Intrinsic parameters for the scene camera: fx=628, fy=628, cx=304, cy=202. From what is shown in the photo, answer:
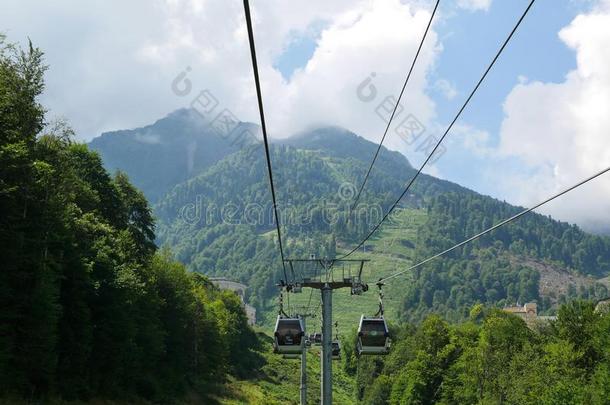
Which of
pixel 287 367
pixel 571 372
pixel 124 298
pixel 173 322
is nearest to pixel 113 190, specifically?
pixel 173 322

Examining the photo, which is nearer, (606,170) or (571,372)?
(606,170)

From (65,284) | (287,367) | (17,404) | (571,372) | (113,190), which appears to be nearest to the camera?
(17,404)

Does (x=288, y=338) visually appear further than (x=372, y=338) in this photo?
Yes

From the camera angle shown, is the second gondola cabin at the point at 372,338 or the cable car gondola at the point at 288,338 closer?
the second gondola cabin at the point at 372,338

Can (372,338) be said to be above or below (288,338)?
above

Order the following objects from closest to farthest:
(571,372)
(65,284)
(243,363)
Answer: (65,284) < (571,372) < (243,363)

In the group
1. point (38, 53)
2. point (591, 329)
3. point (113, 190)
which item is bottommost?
point (591, 329)

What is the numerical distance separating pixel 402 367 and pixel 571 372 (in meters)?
42.1

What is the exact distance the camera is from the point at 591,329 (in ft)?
241

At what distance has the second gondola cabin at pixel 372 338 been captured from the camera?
1355 inches

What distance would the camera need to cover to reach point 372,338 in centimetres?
3447

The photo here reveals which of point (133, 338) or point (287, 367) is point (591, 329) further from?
point (287, 367)

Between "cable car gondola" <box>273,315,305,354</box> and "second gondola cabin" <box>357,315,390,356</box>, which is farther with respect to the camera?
"cable car gondola" <box>273,315,305,354</box>

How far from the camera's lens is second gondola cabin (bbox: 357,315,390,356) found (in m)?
34.4
